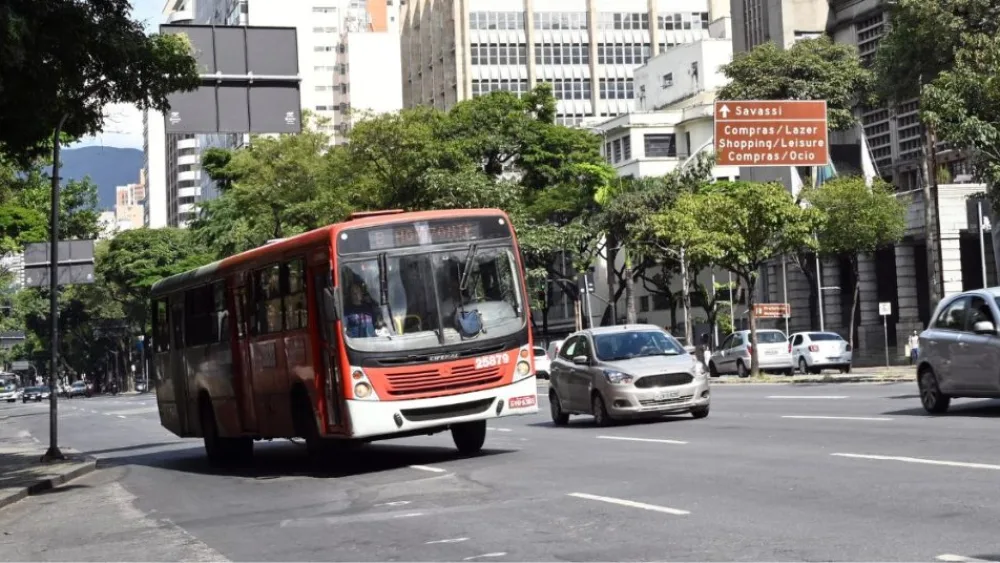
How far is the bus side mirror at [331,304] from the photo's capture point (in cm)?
1848

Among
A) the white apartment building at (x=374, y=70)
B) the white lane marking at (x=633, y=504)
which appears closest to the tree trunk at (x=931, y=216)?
the white lane marking at (x=633, y=504)

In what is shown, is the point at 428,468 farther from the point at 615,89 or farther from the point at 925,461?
the point at 615,89

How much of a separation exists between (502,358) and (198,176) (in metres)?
162

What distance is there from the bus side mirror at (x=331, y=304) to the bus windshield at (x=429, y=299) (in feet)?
0.36

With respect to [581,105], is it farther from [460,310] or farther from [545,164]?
[460,310]

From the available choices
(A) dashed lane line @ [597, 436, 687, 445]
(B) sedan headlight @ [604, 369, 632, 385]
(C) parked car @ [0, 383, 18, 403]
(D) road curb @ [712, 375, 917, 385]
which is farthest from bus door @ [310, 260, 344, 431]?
(C) parked car @ [0, 383, 18, 403]

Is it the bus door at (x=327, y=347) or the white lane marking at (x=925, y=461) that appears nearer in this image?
the white lane marking at (x=925, y=461)

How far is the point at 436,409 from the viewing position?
1891 cm

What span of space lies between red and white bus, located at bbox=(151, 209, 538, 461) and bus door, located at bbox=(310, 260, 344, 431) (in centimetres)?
2

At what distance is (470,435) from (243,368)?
3.62 metres

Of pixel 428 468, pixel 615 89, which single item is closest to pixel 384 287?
pixel 428 468

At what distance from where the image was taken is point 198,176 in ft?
581

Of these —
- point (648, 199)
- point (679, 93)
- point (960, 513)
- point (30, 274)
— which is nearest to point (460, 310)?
point (960, 513)

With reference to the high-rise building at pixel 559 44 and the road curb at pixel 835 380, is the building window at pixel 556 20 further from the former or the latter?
the road curb at pixel 835 380
